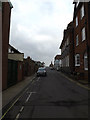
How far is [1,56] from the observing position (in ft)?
26.1

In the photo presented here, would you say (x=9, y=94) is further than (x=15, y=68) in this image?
No

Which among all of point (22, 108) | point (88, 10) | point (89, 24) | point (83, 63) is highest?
point (88, 10)

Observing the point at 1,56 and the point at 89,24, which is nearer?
the point at 1,56

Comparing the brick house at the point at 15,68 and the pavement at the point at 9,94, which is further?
the brick house at the point at 15,68

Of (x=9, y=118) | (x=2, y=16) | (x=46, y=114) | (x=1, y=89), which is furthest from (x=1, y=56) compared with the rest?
(x=46, y=114)

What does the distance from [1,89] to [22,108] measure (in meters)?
3.64

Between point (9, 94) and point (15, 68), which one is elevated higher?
point (15, 68)

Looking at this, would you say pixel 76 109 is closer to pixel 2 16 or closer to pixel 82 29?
pixel 2 16

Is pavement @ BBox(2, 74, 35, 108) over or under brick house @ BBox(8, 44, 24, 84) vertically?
under

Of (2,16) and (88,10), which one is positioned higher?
(88,10)

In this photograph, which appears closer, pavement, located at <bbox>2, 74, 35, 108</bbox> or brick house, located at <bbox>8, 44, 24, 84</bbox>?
pavement, located at <bbox>2, 74, 35, 108</bbox>

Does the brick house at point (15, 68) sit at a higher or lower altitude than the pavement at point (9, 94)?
higher

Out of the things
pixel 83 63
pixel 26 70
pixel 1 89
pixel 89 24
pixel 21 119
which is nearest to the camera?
pixel 21 119

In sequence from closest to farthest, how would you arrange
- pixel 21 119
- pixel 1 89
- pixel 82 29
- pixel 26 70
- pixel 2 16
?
1. pixel 21 119
2. pixel 1 89
3. pixel 2 16
4. pixel 82 29
5. pixel 26 70
